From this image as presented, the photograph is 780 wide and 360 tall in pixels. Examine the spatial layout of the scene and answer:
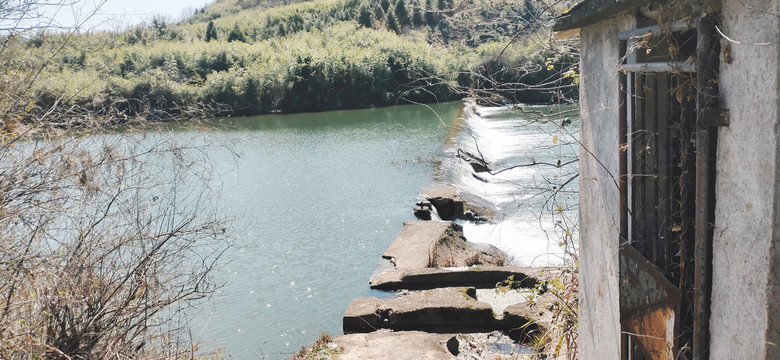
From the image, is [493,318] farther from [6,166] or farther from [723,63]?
[723,63]

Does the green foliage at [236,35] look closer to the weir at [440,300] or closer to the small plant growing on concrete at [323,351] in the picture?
the weir at [440,300]

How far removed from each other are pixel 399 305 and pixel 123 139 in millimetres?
4055

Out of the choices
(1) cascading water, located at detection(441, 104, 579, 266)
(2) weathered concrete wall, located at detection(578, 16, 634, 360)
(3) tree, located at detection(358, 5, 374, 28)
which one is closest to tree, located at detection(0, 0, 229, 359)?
(1) cascading water, located at detection(441, 104, 579, 266)

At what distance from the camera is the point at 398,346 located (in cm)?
789

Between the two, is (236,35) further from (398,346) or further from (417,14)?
(417,14)

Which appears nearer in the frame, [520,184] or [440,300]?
[440,300]

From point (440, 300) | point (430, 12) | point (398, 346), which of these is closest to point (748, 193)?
point (430, 12)

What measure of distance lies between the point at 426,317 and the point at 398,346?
1204mm

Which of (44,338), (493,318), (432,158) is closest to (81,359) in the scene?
(44,338)

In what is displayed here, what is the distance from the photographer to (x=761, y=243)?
7.39 ft

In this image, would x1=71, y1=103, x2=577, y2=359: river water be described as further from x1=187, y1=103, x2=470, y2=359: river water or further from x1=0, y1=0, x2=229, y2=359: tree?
x1=0, y1=0, x2=229, y2=359: tree

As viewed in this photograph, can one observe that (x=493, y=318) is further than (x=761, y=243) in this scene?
Yes

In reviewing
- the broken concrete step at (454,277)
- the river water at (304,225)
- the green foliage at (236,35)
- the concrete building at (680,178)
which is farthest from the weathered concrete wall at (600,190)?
the green foliage at (236,35)

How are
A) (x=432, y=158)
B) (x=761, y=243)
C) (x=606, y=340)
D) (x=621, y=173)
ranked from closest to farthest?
(x=761, y=243) < (x=621, y=173) < (x=606, y=340) < (x=432, y=158)
